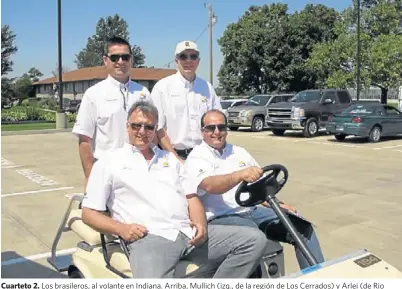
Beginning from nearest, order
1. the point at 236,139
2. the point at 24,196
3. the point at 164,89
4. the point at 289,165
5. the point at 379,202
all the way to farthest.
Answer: the point at 164,89
the point at 379,202
the point at 24,196
the point at 289,165
the point at 236,139

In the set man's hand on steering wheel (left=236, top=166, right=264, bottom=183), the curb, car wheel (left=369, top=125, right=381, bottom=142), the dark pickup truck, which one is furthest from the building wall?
man's hand on steering wheel (left=236, top=166, right=264, bottom=183)

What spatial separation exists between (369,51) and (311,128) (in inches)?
537

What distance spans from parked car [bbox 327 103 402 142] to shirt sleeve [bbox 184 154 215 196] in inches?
521

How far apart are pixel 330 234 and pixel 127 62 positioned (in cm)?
313

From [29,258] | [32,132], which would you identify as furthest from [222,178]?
[32,132]

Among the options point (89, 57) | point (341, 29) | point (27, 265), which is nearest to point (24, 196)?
point (27, 265)

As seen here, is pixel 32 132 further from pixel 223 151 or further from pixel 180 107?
pixel 223 151

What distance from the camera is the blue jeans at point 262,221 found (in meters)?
2.99

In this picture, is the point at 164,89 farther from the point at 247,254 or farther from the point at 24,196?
the point at 24,196

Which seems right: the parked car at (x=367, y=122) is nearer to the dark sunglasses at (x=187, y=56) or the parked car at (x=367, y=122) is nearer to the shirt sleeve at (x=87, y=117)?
the dark sunglasses at (x=187, y=56)

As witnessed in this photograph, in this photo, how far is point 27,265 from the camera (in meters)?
4.42

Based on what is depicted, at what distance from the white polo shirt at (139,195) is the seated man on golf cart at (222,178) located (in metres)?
0.24

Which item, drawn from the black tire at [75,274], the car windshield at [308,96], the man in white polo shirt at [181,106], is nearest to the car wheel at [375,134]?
the car windshield at [308,96]

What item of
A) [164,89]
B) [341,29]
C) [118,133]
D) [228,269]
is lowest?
[228,269]
